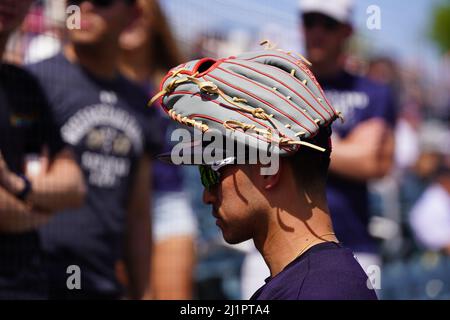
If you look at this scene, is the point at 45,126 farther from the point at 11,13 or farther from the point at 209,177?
the point at 209,177

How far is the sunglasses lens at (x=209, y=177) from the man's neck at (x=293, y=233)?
0.67ft

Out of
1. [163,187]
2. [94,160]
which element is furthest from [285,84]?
[163,187]

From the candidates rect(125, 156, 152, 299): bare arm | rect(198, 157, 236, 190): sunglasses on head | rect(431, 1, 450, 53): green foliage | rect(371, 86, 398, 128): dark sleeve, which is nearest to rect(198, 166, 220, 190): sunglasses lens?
rect(198, 157, 236, 190): sunglasses on head

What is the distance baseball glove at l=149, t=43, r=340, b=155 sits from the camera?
2.44m

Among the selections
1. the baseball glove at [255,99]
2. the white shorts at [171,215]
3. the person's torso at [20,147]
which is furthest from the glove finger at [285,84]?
the white shorts at [171,215]

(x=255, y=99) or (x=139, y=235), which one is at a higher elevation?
(x=255, y=99)

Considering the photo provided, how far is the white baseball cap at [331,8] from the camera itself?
559 centimetres

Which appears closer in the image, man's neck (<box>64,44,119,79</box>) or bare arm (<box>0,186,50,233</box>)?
bare arm (<box>0,186,50,233</box>)

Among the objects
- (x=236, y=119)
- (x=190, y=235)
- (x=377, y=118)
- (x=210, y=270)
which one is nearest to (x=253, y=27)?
(x=377, y=118)

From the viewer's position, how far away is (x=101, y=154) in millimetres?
4758

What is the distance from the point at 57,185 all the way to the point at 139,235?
3.16 ft

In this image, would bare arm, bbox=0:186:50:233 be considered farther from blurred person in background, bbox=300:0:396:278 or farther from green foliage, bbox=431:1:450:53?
green foliage, bbox=431:1:450:53

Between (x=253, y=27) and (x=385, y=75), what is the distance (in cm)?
373

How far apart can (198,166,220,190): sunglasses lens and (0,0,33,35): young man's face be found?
72.8 inches
